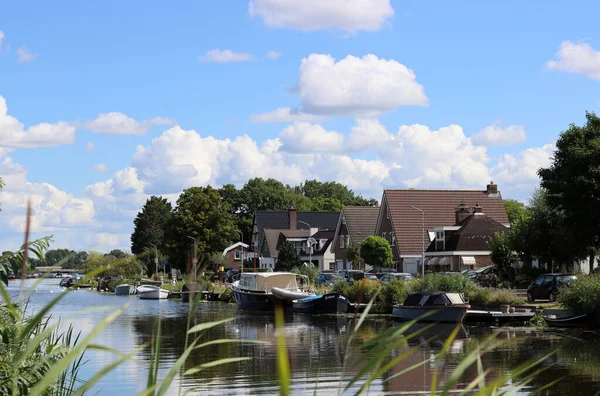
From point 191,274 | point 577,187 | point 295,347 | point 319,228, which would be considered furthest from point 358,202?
point 191,274

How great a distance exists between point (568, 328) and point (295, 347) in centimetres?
1257

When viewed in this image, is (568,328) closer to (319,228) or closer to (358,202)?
(319,228)

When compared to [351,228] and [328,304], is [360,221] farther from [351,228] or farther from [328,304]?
[328,304]

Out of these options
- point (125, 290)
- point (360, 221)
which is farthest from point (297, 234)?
point (125, 290)

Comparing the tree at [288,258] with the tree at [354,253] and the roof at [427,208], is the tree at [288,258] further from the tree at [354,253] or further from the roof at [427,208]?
the roof at [427,208]

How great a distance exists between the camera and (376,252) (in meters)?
77.6

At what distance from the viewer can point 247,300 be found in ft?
209

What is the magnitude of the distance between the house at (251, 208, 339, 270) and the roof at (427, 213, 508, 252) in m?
24.3

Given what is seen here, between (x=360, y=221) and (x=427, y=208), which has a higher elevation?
(x=427, y=208)

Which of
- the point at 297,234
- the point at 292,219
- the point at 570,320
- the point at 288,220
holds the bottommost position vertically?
the point at 570,320

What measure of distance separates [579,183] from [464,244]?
2639 cm

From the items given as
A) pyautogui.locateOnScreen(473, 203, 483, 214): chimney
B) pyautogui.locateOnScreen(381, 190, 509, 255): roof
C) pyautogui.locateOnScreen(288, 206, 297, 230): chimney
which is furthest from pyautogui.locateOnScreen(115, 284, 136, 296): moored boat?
pyautogui.locateOnScreen(473, 203, 483, 214): chimney

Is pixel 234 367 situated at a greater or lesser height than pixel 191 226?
lesser

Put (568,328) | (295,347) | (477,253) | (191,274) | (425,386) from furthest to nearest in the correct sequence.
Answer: (477,253) → (568,328) → (295,347) → (425,386) → (191,274)
